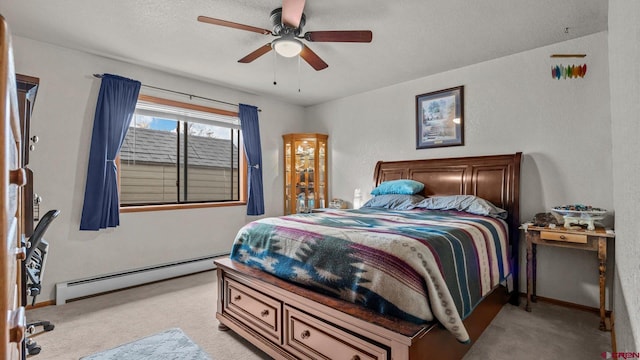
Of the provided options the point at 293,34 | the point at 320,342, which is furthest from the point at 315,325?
the point at 293,34

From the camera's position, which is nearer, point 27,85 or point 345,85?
point 27,85

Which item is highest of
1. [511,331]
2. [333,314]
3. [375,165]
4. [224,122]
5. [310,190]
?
[224,122]

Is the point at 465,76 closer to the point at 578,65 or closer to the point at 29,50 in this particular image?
the point at 578,65

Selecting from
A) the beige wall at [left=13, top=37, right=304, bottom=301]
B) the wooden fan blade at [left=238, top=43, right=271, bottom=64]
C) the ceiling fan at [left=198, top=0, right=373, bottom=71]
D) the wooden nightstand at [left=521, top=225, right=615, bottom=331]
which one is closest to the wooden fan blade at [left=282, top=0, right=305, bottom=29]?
the ceiling fan at [left=198, top=0, right=373, bottom=71]

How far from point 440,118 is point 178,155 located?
12.0 feet

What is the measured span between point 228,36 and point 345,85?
1.97 meters

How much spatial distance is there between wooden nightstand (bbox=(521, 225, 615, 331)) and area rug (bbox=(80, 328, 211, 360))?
9.54ft

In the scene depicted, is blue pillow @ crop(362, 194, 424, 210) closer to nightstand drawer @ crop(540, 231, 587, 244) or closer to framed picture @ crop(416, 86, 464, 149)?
framed picture @ crop(416, 86, 464, 149)

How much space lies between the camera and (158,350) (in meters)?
2.26

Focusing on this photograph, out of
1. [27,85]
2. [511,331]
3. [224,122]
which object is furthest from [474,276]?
[224,122]

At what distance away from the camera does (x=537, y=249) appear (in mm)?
3242

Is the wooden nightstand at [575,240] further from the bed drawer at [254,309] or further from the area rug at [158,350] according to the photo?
the area rug at [158,350]

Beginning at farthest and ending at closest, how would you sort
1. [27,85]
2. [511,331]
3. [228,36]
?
1. [228,36]
2. [511,331]
3. [27,85]

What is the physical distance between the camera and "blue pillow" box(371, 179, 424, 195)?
12.5ft
